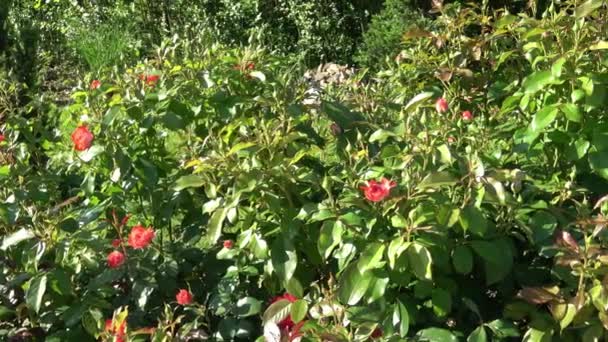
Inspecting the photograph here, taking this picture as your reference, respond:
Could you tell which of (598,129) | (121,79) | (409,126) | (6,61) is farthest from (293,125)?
(6,61)

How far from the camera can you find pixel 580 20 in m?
2.17

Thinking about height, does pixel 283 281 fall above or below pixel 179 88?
below

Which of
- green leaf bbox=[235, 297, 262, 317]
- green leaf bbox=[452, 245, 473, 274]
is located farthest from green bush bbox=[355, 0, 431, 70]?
green leaf bbox=[452, 245, 473, 274]

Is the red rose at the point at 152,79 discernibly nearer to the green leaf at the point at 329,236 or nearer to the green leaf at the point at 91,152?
the green leaf at the point at 91,152

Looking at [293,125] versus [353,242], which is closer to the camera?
[353,242]

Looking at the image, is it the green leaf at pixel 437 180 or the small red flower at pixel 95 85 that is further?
the small red flower at pixel 95 85

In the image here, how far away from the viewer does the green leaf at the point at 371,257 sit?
5.79 ft

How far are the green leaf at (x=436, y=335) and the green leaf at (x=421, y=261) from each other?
0.55 ft

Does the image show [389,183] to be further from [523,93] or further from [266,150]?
[523,93]

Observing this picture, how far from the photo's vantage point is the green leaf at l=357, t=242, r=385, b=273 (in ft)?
5.79

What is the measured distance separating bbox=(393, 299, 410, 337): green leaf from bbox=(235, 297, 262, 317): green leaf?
0.36m

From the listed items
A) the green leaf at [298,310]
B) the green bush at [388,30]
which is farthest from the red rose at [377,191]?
the green bush at [388,30]

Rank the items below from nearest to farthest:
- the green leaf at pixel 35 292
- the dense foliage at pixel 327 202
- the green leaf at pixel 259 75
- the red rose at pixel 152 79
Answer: the dense foliage at pixel 327 202 → the green leaf at pixel 35 292 → the green leaf at pixel 259 75 → the red rose at pixel 152 79

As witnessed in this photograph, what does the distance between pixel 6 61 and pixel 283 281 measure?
161 inches
